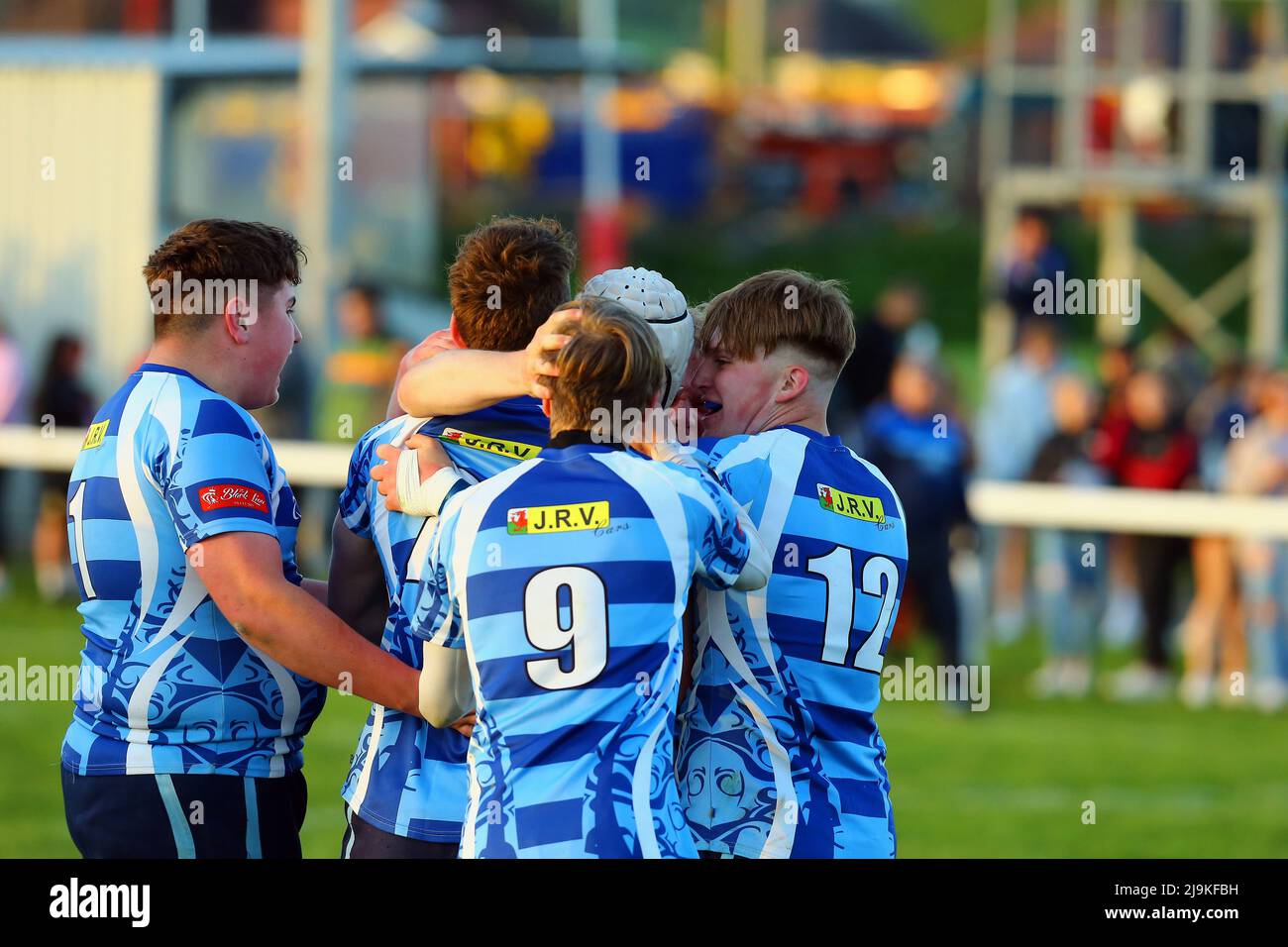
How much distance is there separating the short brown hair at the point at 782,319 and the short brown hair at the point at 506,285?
37 cm

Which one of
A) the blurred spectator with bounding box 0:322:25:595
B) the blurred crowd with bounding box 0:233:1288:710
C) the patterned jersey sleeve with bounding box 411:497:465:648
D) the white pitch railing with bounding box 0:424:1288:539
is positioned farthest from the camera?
the blurred spectator with bounding box 0:322:25:595

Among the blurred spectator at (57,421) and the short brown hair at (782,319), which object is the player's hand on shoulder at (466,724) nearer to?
Result: the short brown hair at (782,319)

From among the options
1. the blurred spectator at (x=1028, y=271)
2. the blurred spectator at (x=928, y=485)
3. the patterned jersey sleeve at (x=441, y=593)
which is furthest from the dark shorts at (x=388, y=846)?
the blurred spectator at (x=1028, y=271)

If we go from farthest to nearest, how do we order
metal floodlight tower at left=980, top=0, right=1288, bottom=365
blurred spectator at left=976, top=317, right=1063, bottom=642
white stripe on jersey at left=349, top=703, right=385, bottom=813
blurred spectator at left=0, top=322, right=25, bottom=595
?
1. metal floodlight tower at left=980, top=0, right=1288, bottom=365
2. blurred spectator at left=0, top=322, right=25, bottom=595
3. blurred spectator at left=976, top=317, right=1063, bottom=642
4. white stripe on jersey at left=349, top=703, right=385, bottom=813

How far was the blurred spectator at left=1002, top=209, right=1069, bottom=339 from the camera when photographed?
60.4 feet

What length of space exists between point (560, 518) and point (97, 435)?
3.91 feet

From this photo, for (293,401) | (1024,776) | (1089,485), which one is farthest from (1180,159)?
(1024,776)

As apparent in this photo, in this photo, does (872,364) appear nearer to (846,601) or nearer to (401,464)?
(846,601)

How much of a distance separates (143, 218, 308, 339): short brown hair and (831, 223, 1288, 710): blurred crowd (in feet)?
26.1

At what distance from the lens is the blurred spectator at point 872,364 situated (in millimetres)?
14977

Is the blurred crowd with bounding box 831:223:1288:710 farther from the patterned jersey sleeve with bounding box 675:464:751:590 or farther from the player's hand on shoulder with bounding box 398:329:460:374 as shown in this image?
the patterned jersey sleeve with bounding box 675:464:751:590

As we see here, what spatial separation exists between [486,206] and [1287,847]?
3548 cm

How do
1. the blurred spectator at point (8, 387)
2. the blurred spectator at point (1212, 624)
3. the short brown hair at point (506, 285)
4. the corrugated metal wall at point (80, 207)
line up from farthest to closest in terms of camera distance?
1. the corrugated metal wall at point (80, 207)
2. the blurred spectator at point (8, 387)
3. the blurred spectator at point (1212, 624)
4. the short brown hair at point (506, 285)
